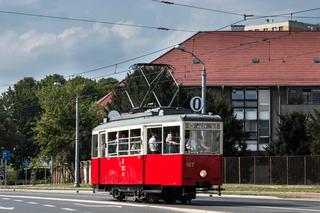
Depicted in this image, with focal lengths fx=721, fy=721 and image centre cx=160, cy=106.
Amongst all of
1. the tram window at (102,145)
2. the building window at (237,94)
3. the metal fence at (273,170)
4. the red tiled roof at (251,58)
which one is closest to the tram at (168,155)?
the tram window at (102,145)

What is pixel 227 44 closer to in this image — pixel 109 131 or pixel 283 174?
pixel 283 174

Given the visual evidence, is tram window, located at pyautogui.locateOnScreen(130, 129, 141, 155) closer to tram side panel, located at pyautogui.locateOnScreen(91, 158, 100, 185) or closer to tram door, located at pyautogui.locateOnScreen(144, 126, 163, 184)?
tram door, located at pyautogui.locateOnScreen(144, 126, 163, 184)

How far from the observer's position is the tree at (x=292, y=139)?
5456cm

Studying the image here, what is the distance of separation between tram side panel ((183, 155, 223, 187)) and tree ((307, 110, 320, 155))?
A: 25.9m

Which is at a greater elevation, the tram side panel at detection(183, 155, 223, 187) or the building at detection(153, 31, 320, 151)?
the building at detection(153, 31, 320, 151)

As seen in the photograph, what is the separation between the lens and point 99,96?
363ft

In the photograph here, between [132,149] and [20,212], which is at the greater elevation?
[132,149]

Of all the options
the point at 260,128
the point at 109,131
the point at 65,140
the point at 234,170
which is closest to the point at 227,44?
the point at 260,128

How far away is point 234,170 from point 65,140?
2185 centimetres

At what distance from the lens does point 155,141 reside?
86.1 ft

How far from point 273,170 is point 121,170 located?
76.4 feet

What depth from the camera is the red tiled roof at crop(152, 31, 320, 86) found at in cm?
7475

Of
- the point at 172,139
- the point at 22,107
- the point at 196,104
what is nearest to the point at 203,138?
the point at 172,139

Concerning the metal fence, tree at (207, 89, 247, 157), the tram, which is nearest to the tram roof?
the tram
